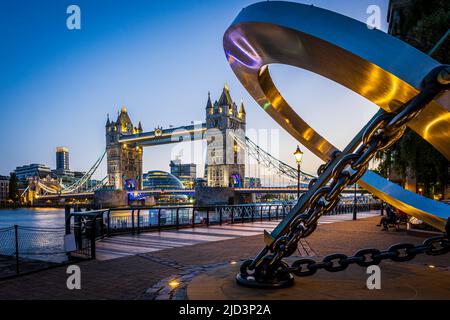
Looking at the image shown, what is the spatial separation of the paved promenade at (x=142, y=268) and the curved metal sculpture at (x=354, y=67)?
1905mm

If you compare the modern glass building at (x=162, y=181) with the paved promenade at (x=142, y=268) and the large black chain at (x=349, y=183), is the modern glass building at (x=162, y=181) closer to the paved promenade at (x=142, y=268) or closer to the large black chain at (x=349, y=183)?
the paved promenade at (x=142, y=268)

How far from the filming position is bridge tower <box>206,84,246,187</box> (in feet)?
221

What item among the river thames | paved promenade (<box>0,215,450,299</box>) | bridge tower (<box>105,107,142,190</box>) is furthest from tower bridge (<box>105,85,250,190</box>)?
paved promenade (<box>0,215,450,299</box>)

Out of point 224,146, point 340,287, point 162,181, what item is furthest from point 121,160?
point 340,287

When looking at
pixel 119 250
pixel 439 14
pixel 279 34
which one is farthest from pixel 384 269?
pixel 439 14

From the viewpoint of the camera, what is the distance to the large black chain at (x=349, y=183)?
3314mm

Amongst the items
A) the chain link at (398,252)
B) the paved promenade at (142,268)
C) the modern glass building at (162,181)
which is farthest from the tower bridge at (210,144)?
the chain link at (398,252)

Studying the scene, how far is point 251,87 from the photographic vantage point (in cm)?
538

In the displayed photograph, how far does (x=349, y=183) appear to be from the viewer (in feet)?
12.7

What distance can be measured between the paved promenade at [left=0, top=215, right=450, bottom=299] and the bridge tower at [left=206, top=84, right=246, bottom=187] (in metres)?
56.4

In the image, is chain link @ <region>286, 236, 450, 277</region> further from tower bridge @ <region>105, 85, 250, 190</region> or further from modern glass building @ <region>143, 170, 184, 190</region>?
modern glass building @ <region>143, 170, 184, 190</region>

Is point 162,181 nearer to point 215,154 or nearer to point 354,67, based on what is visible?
point 215,154
